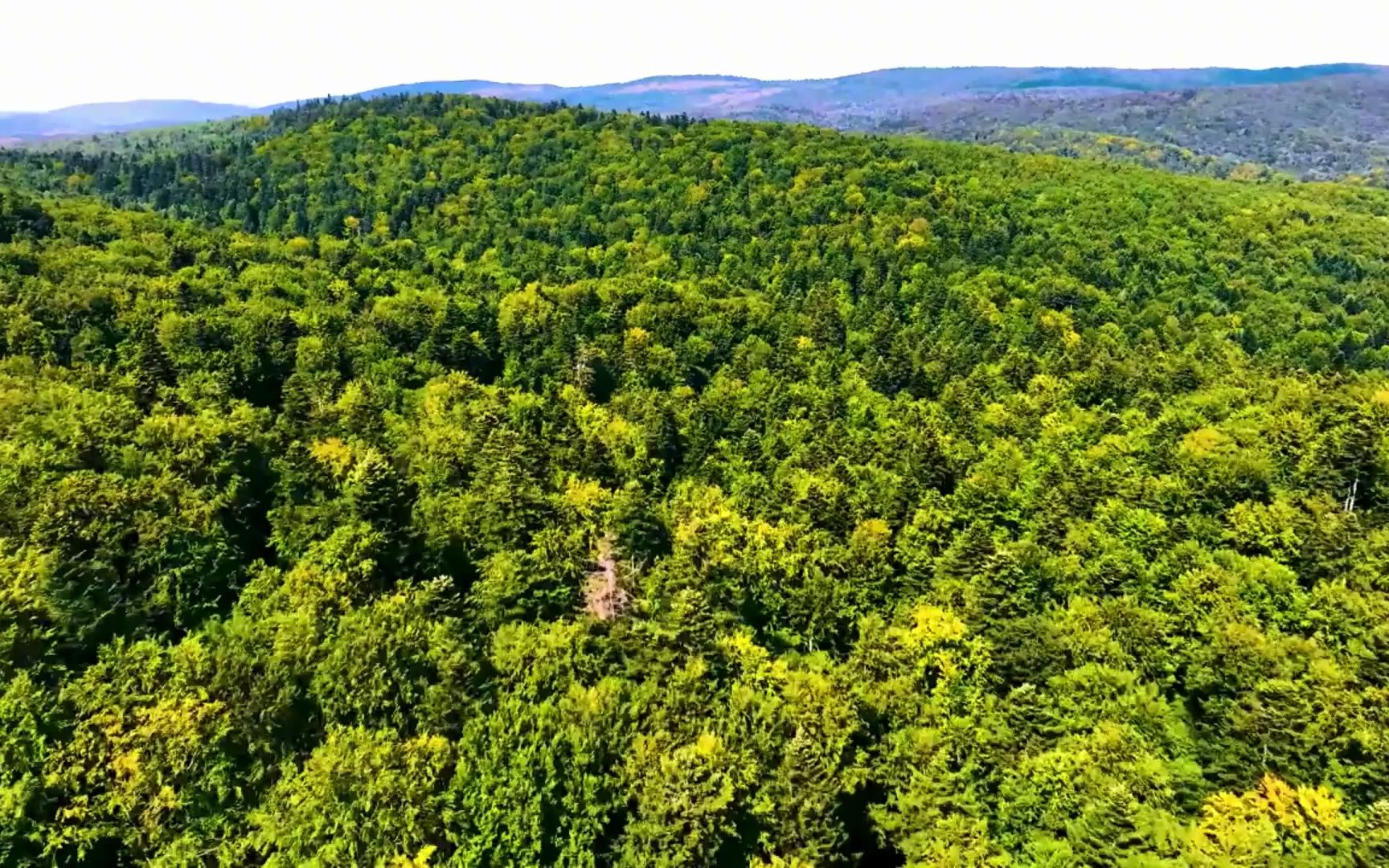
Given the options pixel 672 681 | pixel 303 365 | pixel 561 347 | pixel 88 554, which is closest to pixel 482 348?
pixel 561 347

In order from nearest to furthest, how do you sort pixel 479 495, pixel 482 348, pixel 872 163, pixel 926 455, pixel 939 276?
pixel 479 495, pixel 926 455, pixel 482 348, pixel 939 276, pixel 872 163

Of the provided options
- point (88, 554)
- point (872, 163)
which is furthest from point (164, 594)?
point (872, 163)

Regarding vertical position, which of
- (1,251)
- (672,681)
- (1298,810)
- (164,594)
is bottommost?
(1298,810)

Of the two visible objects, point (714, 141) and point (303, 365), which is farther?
point (714, 141)

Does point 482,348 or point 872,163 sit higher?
point 872,163

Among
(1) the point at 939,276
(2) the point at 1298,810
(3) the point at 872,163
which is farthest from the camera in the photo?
(3) the point at 872,163

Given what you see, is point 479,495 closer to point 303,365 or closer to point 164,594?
point 164,594
